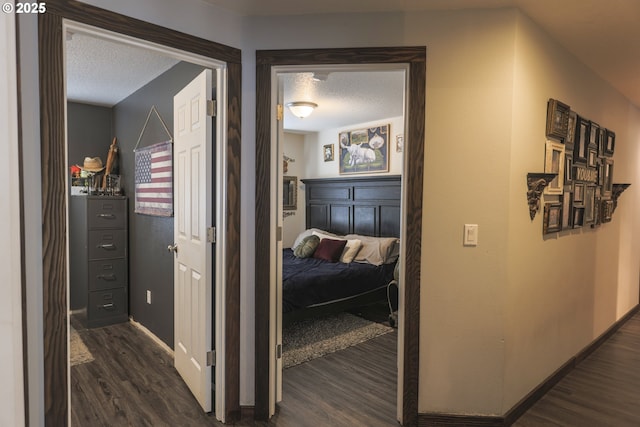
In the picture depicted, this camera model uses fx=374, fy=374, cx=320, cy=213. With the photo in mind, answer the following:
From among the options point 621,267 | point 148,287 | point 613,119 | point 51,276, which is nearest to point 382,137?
point 613,119

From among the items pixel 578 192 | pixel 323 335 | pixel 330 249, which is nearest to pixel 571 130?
pixel 578 192

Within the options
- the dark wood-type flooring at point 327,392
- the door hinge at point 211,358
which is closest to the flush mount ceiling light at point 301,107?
the dark wood-type flooring at point 327,392

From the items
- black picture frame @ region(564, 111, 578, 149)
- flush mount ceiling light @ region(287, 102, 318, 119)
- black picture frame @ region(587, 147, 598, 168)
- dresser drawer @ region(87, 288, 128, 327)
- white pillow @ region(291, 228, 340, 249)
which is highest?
flush mount ceiling light @ region(287, 102, 318, 119)

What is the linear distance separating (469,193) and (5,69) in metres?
1.96

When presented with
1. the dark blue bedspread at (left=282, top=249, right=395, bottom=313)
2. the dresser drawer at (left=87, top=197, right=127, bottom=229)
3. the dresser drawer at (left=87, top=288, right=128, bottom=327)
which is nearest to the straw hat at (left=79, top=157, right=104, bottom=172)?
the dresser drawer at (left=87, top=197, right=127, bottom=229)

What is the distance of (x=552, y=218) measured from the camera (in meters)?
2.43

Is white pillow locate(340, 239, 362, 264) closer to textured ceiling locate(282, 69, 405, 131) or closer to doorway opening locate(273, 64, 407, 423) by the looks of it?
doorway opening locate(273, 64, 407, 423)

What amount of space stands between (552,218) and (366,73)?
1.84m

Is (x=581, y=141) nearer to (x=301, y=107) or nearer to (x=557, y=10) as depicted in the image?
(x=557, y=10)

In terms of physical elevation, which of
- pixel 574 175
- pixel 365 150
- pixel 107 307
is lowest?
pixel 107 307

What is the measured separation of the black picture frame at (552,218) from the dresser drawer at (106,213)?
3729 millimetres

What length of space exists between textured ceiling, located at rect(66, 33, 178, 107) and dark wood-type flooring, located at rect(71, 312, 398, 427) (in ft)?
7.36

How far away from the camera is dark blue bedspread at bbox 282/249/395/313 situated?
354 cm

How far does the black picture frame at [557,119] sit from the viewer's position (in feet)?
7.63
